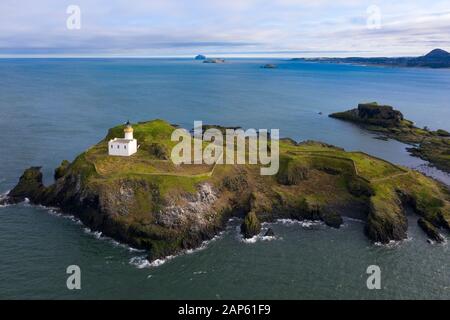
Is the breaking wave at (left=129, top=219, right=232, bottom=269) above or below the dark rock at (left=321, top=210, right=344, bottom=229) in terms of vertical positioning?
below

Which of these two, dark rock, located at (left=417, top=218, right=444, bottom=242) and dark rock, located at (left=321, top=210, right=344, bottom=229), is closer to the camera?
dark rock, located at (left=417, top=218, right=444, bottom=242)

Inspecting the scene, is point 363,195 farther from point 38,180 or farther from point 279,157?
point 38,180

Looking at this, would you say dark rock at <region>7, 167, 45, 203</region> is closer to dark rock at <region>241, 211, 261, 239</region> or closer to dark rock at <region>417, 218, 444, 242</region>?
dark rock at <region>241, 211, 261, 239</region>

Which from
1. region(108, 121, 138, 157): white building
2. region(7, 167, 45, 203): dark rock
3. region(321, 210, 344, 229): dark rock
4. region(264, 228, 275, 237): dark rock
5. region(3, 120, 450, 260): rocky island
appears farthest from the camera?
region(108, 121, 138, 157): white building

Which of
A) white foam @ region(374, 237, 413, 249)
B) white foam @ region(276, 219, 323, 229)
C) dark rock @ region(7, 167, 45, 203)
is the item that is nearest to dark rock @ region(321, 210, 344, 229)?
white foam @ region(276, 219, 323, 229)

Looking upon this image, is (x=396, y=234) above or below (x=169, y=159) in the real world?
below
